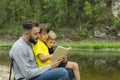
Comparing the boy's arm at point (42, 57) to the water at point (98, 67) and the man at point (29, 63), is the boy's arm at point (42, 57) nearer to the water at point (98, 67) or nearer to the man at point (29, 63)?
the man at point (29, 63)

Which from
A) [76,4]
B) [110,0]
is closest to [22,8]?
[76,4]

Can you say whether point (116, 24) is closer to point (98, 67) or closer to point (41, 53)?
point (98, 67)

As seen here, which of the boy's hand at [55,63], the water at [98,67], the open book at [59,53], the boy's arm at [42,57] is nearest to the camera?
the boy's hand at [55,63]

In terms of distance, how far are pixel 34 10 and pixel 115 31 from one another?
17.9m

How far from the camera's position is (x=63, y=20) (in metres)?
67.9

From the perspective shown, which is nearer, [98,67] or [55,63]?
[55,63]

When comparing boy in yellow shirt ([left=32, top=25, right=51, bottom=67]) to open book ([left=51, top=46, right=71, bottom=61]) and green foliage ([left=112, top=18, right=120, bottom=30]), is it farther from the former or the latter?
green foliage ([left=112, top=18, right=120, bottom=30])

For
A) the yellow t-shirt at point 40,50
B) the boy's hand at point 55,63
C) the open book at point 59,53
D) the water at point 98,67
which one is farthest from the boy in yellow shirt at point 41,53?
the water at point 98,67

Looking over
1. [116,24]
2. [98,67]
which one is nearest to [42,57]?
[98,67]

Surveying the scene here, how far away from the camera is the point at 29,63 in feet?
26.6

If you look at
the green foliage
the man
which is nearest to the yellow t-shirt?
the man

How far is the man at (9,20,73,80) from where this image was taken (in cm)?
796

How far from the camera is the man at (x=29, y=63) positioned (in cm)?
796

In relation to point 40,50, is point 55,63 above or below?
below
